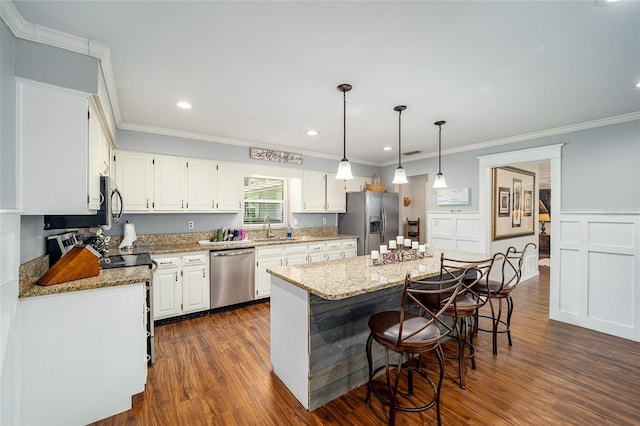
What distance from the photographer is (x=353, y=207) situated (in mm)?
5340

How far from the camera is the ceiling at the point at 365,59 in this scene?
1523 mm

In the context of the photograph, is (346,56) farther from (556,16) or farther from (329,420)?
(329,420)

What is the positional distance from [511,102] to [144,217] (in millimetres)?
4553

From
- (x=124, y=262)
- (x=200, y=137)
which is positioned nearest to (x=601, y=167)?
(x=200, y=137)

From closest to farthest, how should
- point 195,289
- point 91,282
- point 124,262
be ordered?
point 91,282, point 124,262, point 195,289

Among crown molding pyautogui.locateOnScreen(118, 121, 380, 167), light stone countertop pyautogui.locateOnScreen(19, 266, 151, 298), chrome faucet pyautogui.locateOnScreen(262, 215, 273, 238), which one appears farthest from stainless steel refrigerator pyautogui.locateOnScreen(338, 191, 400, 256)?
light stone countertop pyautogui.locateOnScreen(19, 266, 151, 298)

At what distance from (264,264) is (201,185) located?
1475 mm

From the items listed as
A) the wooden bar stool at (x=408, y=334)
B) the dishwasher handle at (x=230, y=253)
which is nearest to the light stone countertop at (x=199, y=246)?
the dishwasher handle at (x=230, y=253)

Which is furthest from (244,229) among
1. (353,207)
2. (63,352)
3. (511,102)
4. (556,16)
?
(556,16)

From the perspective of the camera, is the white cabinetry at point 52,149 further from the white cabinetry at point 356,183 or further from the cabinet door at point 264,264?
the white cabinetry at point 356,183

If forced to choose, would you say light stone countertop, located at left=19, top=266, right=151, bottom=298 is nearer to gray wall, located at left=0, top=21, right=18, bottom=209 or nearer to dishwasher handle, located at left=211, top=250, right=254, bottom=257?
gray wall, located at left=0, top=21, right=18, bottom=209

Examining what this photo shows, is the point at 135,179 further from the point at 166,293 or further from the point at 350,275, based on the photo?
the point at 350,275

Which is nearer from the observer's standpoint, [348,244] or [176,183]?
[176,183]

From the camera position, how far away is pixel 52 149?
1.75 m
